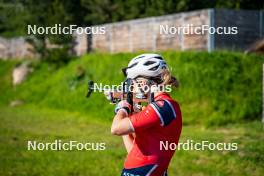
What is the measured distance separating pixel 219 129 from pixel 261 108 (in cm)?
236

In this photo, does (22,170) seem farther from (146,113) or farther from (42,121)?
(42,121)

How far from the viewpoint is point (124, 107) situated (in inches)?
189

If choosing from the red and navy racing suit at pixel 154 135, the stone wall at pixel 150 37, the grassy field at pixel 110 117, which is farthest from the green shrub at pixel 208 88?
the red and navy racing suit at pixel 154 135

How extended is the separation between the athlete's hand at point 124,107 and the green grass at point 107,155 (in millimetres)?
6720

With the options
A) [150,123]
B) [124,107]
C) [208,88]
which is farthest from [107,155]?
[150,123]

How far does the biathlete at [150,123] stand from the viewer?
4.63m

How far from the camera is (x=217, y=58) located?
20594mm

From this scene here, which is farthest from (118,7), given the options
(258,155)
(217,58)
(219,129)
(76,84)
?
(258,155)

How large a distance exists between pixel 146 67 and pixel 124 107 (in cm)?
40

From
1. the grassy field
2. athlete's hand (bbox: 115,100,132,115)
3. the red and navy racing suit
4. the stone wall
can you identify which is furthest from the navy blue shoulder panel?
the stone wall

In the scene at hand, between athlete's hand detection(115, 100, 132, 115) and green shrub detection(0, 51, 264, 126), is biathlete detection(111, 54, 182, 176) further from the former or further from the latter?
green shrub detection(0, 51, 264, 126)

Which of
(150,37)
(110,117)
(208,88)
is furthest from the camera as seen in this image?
(150,37)

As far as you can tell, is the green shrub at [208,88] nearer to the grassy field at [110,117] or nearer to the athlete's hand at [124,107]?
the grassy field at [110,117]

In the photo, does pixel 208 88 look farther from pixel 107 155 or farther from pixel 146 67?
pixel 146 67
